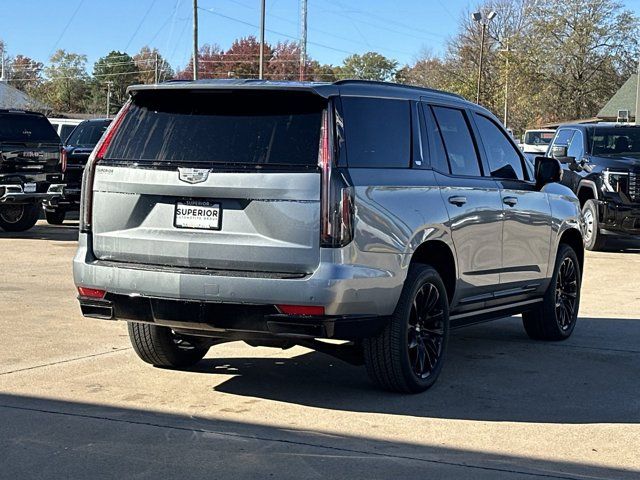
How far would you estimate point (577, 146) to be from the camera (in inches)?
725

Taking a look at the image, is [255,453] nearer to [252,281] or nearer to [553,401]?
[252,281]

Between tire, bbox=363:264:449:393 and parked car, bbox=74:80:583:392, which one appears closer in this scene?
parked car, bbox=74:80:583:392

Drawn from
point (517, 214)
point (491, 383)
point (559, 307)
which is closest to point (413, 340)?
point (491, 383)

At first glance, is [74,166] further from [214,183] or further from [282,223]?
[282,223]

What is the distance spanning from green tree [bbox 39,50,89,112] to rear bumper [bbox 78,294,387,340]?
105 m

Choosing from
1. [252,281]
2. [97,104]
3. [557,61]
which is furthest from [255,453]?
[97,104]

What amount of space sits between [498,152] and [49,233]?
1269 cm

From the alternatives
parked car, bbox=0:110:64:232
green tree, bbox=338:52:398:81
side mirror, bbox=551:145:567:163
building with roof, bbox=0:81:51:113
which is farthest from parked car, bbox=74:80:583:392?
green tree, bbox=338:52:398:81

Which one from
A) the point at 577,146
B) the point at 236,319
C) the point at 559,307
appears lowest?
the point at 559,307

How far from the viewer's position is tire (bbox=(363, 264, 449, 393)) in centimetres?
666

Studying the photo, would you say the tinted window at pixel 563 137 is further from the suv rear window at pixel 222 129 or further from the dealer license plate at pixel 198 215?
the dealer license plate at pixel 198 215

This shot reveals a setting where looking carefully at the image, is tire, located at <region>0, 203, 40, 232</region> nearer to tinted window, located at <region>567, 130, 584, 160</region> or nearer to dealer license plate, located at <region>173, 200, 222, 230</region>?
tinted window, located at <region>567, 130, 584, 160</region>

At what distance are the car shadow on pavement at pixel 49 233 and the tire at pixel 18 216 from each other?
0.56ft

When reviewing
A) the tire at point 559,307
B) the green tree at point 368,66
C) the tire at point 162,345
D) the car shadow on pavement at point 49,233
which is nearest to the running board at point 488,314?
the tire at point 559,307
